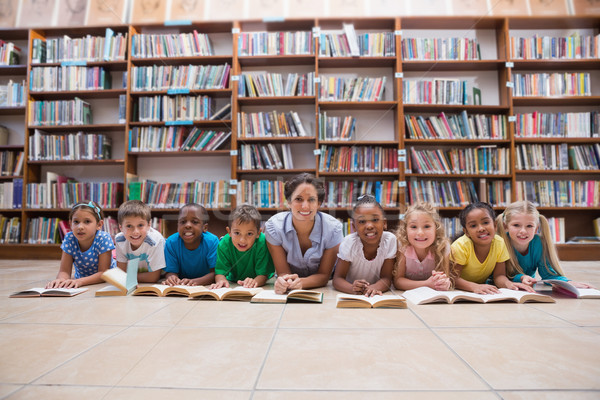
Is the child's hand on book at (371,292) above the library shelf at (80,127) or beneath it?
beneath

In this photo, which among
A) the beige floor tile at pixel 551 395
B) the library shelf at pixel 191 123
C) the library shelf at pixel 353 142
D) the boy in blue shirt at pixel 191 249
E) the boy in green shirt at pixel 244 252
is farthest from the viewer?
the library shelf at pixel 191 123

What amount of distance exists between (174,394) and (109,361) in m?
0.25

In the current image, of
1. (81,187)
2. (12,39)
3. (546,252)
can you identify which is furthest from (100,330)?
(12,39)

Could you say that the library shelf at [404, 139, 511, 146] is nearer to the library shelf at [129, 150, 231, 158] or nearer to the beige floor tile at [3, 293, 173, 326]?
the library shelf at [129, 150, 231, 158]

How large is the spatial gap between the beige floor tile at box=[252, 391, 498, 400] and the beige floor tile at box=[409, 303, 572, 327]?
0.47 meters

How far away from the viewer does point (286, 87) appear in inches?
127

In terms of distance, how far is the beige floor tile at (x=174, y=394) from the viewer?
61cm

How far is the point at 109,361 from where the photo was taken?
30.8 inches

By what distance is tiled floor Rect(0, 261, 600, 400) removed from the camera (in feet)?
2.13

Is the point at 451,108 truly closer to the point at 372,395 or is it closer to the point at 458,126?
the point at 458,126

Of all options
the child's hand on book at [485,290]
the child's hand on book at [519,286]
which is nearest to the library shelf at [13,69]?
the child's hand on book at [485,290]

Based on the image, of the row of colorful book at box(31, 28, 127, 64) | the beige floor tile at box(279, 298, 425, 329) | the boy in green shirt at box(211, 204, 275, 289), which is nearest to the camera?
the beige floor tile at box(279, 298, 425, 329)

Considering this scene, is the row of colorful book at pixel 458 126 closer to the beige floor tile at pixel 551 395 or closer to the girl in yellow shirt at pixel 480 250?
the girl in yellow shirt at pixel 480 250

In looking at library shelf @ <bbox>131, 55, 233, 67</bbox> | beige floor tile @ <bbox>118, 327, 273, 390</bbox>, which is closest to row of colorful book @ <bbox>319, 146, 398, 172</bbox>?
library shelf @ <bbox>131, 55, 233, 67</bbox>
